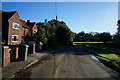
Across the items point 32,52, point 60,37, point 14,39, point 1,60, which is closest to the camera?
point 1,60

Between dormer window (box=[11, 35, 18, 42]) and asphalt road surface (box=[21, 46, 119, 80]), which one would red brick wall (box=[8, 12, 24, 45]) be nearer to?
dormer window (box=[11, 35, 18, 42])

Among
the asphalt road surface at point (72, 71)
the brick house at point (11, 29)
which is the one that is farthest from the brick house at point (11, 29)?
the asphalt road surface at point (72, 71)

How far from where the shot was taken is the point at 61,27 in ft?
156

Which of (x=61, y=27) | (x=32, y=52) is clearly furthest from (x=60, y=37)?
(x=32, y=52)

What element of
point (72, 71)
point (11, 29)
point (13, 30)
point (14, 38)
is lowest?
point (72, 71)

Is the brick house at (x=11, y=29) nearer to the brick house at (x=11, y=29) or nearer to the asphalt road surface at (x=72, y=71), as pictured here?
the brick house at (x=11, y=29)

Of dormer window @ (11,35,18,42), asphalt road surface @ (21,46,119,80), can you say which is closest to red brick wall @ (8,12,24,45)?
dormer window @ (11,35,18,42)

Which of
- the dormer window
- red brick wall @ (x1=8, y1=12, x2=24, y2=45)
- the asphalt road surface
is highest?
red brick wall @ (x1=8, y1=12, x2=24, y2=45)

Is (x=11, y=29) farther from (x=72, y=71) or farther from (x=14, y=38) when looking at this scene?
(x=72, y=71)

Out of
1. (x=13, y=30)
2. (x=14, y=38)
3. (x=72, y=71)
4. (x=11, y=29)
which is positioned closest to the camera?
(x=72, y=71)

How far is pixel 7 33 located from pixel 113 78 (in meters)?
22.7

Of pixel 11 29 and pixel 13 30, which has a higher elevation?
pixel 11 29

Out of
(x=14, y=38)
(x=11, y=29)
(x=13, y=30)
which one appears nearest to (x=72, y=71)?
(x=11, y=29)

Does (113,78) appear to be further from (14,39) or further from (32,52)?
(14,39)
